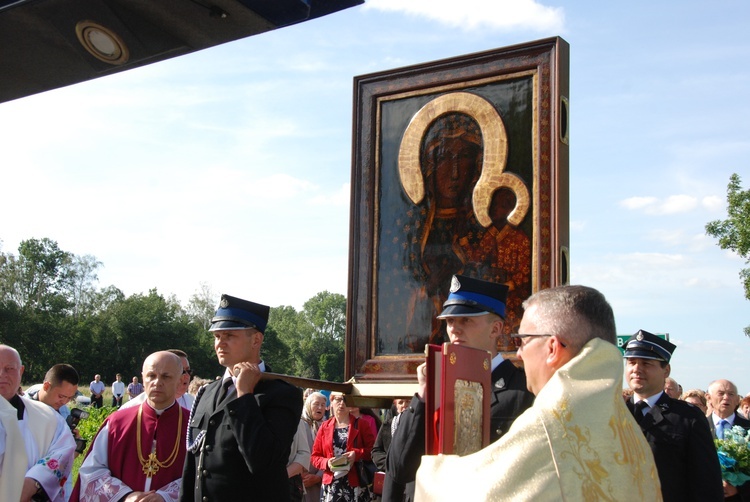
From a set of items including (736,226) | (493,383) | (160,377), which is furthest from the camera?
(736,226)

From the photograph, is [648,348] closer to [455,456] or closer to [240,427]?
[240,427]

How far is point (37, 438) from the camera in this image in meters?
6.47

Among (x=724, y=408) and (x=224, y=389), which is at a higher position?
(x=224, y=389)

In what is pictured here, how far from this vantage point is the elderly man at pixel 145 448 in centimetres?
562

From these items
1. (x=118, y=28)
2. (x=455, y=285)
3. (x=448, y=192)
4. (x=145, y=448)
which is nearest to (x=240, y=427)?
(x=455, y=285)

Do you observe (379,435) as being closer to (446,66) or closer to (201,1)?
(446,66)

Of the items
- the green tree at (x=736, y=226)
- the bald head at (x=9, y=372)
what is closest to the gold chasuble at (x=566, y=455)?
the bald head at (x=9, y=372)

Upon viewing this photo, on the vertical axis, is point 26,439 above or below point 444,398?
below

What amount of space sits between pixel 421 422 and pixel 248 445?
3.73 feet

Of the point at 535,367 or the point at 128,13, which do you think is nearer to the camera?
the point at 128,13

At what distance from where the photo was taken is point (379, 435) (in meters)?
8.78

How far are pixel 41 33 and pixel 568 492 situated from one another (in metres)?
1.97

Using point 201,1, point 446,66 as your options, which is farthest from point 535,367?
point 446,66

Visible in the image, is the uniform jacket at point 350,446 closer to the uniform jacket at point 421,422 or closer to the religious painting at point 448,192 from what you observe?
the religious painting at point 448,192
